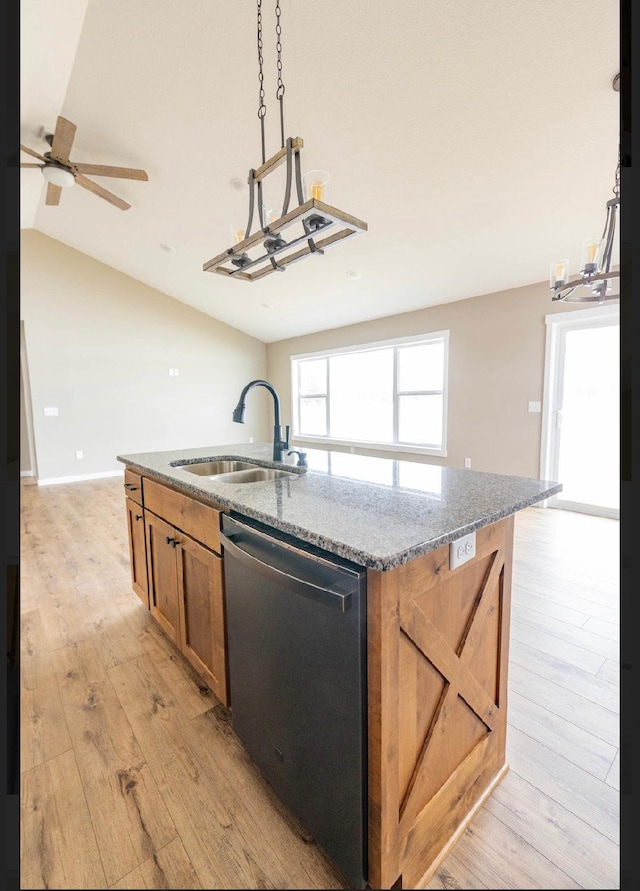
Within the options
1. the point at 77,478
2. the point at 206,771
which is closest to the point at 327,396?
the point at 77,478

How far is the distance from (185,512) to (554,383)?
3.96 m

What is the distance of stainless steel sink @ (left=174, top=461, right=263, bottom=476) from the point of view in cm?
207

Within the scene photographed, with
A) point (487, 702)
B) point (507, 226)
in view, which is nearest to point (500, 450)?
point (507, 226)

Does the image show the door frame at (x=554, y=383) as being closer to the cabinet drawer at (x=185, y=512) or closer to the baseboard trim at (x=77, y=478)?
the cabinet drawer at (x=185, y=512)

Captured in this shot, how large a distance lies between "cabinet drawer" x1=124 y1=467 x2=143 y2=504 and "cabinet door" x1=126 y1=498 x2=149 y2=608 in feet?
0.12

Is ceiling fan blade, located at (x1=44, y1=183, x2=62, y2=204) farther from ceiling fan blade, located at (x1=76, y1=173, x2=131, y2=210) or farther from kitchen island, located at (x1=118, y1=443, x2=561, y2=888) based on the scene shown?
kitchen island, located at (x1=118, y1=443, x2=561, y2=888)

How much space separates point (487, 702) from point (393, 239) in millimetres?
3842

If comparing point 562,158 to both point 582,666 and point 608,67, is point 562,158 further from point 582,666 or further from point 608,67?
point 582,666

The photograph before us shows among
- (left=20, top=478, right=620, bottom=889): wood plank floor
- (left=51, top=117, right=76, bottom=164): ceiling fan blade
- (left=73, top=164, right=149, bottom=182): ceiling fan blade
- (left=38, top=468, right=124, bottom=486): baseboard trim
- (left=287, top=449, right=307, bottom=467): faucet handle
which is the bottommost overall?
(left=20, top=478, right=620, bottom=889): wood plank floor

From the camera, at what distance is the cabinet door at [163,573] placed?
1.66 meters

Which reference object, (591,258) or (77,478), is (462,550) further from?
(77,478)

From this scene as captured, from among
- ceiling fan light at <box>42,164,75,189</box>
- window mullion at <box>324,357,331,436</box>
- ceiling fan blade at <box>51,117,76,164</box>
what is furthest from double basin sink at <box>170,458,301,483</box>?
window mullion at <box>324,357,331,436</box>

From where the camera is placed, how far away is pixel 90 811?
1.10m

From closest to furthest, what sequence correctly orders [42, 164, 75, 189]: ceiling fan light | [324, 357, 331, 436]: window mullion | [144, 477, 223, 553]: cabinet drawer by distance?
[144, 477, 223, 553]: cabinet drawer → [42, 164, 75, 189]: ceiling fan light → [324, 357, 331, 436]: window mullion
